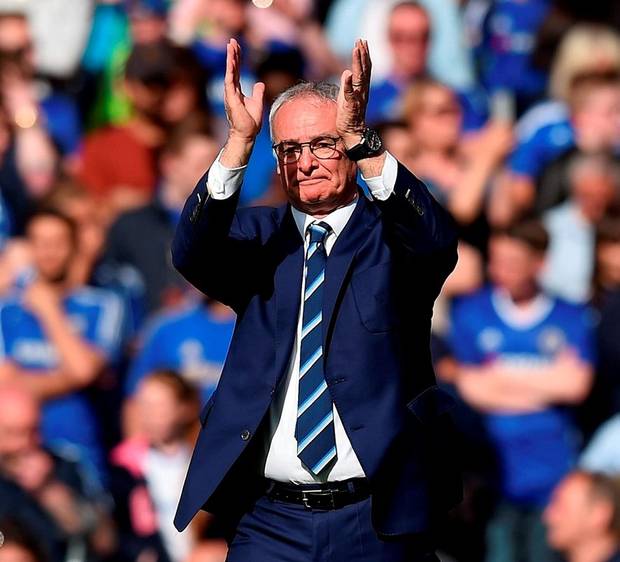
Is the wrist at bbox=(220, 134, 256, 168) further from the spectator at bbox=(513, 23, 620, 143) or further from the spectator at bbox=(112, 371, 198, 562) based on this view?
the spectator at bbox=(513, 23, 620, 143)

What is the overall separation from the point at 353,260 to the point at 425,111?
4725mm

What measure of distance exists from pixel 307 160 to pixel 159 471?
139 inches

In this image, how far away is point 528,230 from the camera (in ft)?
29.2

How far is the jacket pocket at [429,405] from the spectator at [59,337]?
379 cm

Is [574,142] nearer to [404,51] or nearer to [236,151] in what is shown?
[404,51]

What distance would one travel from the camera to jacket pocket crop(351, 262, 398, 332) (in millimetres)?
5219

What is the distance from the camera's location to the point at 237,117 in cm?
505

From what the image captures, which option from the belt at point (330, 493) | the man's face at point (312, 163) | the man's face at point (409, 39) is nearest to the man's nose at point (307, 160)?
the man's face at point (312, 163)

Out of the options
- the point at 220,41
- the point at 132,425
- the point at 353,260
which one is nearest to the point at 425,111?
the point at 220,41

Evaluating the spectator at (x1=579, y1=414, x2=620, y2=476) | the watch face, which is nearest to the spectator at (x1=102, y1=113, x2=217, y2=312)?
the spectator at (x1=579, y1=414, x2=620, y2=476)

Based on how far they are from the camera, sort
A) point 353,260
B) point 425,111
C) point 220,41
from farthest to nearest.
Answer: point 220,41 → point 425,111 → point 353,260

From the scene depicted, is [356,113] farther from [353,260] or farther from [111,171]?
[111,171]

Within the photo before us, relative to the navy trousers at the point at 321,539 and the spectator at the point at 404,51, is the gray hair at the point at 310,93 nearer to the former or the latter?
the navy trousers at the point at 321,539

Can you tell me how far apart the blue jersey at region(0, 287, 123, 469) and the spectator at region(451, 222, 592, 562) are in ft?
5.71
